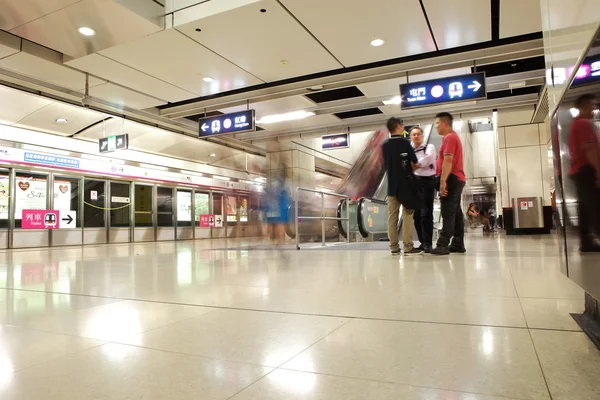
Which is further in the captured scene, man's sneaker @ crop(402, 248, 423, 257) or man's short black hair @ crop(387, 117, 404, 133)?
man's short black hair @ crop(387, 117, 404, 133)

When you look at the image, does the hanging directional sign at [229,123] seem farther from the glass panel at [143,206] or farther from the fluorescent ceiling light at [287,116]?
the glass panel at [143,206]

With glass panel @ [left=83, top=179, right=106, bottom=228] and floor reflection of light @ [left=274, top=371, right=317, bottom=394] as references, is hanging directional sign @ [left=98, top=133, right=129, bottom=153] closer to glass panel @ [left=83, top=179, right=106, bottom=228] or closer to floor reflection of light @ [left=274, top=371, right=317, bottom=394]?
glass panel @ [left=83, top=179, right=106, bottom=228]

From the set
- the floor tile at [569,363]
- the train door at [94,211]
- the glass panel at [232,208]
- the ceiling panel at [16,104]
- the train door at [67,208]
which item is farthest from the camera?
the glass panel at [232,208]

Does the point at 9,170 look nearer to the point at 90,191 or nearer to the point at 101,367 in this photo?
the point at 90,191

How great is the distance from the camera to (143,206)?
48.2 feet

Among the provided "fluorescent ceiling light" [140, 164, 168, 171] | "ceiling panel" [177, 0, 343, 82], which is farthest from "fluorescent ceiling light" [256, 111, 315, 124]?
"fluorescent ceiling light" [140, 164, 168, 171]

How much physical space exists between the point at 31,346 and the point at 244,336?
743 millimetres

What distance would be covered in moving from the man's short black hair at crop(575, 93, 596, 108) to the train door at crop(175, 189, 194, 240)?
15.8 m

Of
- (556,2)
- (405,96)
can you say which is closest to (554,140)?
(556,2)

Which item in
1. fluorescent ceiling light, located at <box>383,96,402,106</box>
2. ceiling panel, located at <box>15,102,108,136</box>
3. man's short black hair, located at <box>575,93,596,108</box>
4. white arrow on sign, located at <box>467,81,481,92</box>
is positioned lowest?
man's short black hair, located at <box>575,93,596,108</box>

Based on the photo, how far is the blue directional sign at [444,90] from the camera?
22.4ft

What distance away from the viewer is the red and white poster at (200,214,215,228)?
17.1m

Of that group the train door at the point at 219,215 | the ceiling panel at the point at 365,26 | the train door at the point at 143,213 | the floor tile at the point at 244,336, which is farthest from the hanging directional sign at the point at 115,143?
the floor tile at the point at 244,336

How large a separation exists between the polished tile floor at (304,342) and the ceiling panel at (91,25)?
424 centimetres
